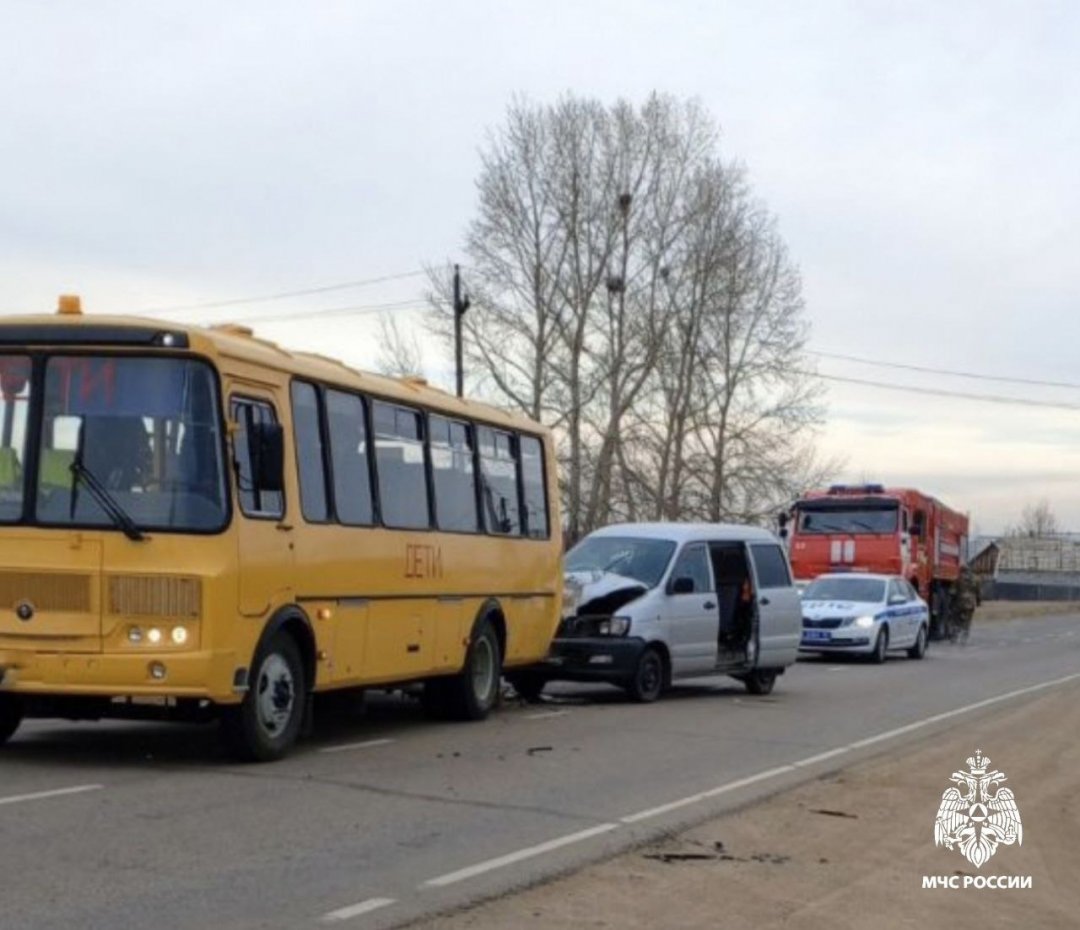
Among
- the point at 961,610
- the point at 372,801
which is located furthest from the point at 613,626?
the point at 961,610

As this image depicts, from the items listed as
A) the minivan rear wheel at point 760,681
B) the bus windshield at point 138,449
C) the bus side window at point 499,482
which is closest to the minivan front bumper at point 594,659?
the bus side window at point 499,482

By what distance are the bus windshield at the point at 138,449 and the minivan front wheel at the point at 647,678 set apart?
816 cm

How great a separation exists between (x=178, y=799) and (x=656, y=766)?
427 cm

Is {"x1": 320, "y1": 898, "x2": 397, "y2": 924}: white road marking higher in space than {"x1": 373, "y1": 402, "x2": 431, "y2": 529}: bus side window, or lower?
lower

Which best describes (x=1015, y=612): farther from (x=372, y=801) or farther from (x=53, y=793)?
(x=53, y=793)

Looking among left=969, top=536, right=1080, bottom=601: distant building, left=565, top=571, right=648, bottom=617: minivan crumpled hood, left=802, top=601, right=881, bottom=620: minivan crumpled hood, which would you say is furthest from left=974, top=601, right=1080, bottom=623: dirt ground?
left=565, top=571, right=648, bottom=617: minivan crumpled hood

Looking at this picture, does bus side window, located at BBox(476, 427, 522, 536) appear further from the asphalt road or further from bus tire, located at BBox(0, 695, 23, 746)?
bus tire, located at BBox(0, 695, 23, 746)

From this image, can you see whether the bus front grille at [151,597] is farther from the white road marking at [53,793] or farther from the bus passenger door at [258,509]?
the white road marking at [53,793]

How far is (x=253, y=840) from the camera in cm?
976

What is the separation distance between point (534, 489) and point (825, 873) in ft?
31.4

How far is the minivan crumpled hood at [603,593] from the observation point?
19.7 m

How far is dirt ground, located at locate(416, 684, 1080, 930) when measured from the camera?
838 centimetres

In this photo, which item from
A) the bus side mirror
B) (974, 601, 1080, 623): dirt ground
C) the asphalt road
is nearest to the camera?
the asphalt road

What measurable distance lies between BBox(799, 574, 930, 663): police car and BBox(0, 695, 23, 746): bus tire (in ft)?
59.8
